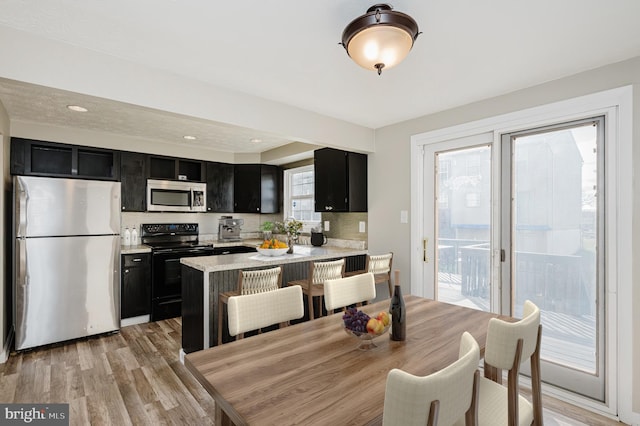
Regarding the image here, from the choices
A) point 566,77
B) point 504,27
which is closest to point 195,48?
point 504,27

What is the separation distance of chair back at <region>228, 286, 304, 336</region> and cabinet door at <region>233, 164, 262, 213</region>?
Result: 11.1 ft

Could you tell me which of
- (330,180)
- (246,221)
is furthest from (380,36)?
(246,221)

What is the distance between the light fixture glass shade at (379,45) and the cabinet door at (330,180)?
82.6 inches

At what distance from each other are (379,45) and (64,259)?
364 cm

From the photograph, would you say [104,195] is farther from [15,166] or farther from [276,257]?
[276,257]

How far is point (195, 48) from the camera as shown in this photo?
2.01 meters

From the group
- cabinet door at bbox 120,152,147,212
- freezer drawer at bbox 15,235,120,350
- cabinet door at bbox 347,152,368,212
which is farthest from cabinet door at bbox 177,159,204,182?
cabinet door at bbox 347,152,368,212

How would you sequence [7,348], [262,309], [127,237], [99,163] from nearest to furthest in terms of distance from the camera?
[262,309] < [7,348] < [99,163] < [127,237]

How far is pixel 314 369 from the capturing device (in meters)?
1.27

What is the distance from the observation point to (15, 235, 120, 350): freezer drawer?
10.4ft

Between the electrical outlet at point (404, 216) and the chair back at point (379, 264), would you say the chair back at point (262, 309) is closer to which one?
the chair back at point (379, 264)

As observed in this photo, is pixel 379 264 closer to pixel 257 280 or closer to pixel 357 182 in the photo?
pixel 357 182

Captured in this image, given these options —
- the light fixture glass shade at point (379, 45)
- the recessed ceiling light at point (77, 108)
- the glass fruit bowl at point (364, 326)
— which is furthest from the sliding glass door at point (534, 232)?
the recessed ceiling light at point (77, 108)

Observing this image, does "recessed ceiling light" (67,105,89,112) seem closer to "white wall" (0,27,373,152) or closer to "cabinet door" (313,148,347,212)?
"white wall" (0,27,373,152)
